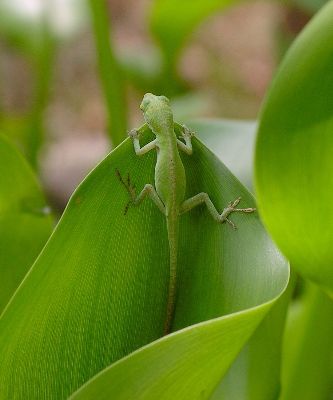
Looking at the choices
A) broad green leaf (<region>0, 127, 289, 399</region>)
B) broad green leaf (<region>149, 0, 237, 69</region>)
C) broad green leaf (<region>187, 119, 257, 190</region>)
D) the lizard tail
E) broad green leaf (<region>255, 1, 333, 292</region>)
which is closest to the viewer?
broad green leaf (<region>255, 1, 333, 292</region>)

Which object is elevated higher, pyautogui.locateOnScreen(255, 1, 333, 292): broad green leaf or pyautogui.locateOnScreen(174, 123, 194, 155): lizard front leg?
pyautogui.locateOnScreen(174, 123, 194, 155): lizard front leg

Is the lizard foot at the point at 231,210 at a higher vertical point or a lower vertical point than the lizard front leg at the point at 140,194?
lower

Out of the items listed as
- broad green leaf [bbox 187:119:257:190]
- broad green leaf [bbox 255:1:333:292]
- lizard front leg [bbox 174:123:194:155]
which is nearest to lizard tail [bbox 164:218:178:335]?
lizard front leg [bbox 174:123:194:155]

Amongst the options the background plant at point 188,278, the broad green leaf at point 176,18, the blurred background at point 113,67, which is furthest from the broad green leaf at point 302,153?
the broad green leaf at point 176,18

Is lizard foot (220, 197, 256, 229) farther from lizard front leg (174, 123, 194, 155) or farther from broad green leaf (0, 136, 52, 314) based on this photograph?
broad green leaf (0, 136, 52, 314)

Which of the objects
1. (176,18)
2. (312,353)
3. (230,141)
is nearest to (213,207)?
(312,353)

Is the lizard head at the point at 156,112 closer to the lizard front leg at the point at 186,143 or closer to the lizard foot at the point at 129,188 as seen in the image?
the lizard front leg at the point at 186,143
